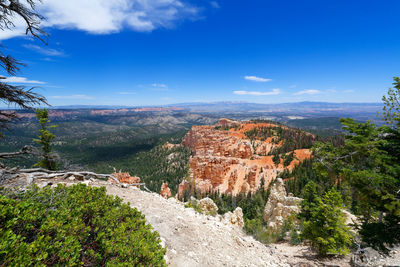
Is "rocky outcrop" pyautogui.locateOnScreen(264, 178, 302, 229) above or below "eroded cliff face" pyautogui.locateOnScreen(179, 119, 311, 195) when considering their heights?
above

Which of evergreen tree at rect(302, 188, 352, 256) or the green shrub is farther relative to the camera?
evergreen tree at rect(302, 188, 352, 256)

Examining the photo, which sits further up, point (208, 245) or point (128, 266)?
point (128, 266)

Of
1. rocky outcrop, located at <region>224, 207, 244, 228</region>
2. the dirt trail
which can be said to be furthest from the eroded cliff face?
the dirt trail

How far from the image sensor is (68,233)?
3.37 metres

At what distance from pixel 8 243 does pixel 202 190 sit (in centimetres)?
4968

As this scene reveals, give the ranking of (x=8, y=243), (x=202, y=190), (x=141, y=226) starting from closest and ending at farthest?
(x=8, y=243) < (x=141, y=226) < (x=202, y=190)

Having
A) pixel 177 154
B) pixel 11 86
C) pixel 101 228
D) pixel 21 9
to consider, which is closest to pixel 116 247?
pixel 101 228

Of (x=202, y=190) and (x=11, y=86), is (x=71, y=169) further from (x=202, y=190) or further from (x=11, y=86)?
(x=202, y=190)

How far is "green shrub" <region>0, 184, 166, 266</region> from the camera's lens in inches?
102

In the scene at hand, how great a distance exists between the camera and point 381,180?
21.0ft

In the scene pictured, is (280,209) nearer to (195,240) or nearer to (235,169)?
(195,240)

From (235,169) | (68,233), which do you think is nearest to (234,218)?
(68,233)

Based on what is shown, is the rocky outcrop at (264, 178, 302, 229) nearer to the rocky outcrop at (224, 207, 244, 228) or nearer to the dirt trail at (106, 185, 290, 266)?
the rocky outcrop at (224, 207, 244, 228)

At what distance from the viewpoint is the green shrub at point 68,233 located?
8.50 ft
